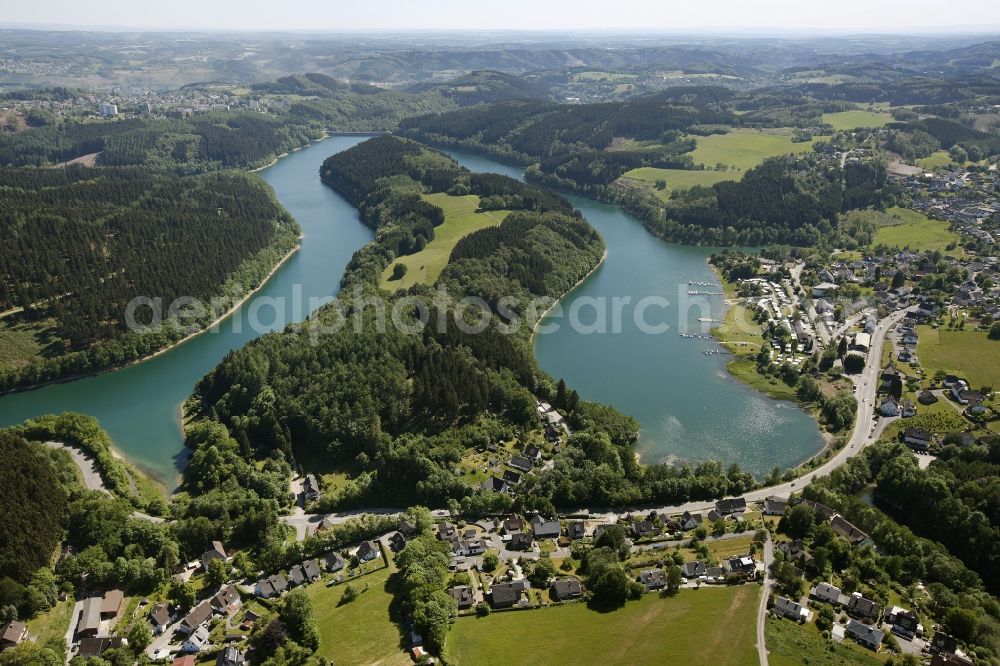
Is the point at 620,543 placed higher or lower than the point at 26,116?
lower

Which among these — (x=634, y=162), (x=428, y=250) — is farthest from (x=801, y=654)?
(x=634, y=162)

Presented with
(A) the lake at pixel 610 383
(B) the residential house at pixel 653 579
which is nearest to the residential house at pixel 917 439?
(A) the lake at pixel 610 383

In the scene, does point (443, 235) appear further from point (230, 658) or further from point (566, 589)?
point (230, 658)

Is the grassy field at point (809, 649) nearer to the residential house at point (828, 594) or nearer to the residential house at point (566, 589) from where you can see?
the residential house at point (828, 594)

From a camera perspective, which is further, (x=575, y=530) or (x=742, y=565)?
(x=575, y=530)

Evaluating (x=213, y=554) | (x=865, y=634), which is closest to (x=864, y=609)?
(x=865, y=634)

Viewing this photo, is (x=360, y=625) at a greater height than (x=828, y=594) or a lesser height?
lesser

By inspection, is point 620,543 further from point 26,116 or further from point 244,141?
point 26,116
